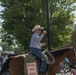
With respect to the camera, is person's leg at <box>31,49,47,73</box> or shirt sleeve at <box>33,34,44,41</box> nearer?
shirt sleeve at <box>33,34,44,41</box>

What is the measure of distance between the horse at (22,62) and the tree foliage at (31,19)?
344 inches

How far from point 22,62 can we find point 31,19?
10.5 metres

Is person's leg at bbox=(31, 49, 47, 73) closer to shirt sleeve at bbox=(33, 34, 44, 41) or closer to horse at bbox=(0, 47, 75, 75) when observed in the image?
horse at bbox=(0, 47, 75, 75)

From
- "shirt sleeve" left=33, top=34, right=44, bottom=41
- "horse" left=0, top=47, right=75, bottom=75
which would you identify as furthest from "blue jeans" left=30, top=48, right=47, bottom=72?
"shirt sleeve" left=33, top=34, right=44, bottom=41

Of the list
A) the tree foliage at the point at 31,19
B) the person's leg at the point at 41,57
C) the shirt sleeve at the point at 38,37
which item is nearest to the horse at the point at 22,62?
the person's leg at the point at 41,57

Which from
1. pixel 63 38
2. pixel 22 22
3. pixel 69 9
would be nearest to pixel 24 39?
pixel 22 22

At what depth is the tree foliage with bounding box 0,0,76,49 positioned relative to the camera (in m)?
20.9

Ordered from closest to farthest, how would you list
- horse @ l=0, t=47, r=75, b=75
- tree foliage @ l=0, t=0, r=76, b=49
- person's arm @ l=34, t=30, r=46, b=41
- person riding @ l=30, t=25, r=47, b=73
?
person's arm @ l=34, t=30, r=46, b=41 → horse @ l=0, t=47, r=75, b=75 → person riding @ l=30, t=25, r=47, b=73 → tree foliage @ l=0, t=0, r=76, b=49

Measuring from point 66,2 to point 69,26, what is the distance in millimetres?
1894

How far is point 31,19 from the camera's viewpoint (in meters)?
21.2

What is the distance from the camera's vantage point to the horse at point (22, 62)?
1095 centimetres

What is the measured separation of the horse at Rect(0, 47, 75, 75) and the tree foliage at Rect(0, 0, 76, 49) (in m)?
8.74

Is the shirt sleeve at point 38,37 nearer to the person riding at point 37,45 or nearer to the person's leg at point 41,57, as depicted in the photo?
the person riding at point 37,45

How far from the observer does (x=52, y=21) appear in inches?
846
